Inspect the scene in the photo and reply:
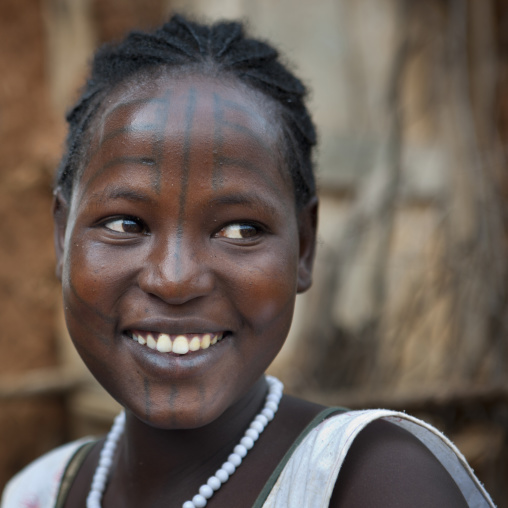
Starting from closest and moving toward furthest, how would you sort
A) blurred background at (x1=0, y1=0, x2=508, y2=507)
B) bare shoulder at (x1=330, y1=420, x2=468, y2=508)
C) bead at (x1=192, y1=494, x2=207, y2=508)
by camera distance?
bare shoulder at (x1=330, y1=420, x2=468, y2=508)
bead at (x1=192, y1=494, x2=207, y2=508)
blurred background at (x1=0, y1=0, x2=508, y2=507)

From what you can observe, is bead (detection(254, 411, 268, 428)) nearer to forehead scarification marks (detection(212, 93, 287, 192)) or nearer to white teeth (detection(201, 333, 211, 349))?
white teeth (detection(201, 333, 211, 349))

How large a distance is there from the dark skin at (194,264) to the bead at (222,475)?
2 centimetres

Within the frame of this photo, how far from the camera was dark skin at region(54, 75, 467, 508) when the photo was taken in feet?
3.78

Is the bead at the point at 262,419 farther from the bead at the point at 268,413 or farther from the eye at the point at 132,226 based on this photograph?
the eye at the point at 132,226

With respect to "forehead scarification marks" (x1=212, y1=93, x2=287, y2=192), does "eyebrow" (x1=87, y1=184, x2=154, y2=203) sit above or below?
below

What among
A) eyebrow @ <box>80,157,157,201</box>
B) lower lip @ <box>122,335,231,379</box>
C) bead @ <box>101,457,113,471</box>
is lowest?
bead @ <box>101,457,113,471</box>

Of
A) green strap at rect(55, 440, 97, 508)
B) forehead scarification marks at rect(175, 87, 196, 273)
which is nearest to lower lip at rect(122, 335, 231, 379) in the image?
forehead scarification marks at rect(175, 87, 196, 273)

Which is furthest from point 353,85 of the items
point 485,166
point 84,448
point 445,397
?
point 84,448

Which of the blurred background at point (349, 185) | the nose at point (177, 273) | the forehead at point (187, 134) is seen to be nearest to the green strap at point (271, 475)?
the nose at point (177, 273)

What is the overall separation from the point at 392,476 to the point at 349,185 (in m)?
2.90

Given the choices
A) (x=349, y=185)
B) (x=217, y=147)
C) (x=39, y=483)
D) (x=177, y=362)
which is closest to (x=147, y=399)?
(x=177, y=362)

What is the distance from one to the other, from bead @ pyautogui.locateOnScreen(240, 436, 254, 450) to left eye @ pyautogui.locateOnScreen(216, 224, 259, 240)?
15.8 inches

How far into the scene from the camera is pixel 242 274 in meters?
1.19

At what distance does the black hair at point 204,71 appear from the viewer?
1.32 meters
